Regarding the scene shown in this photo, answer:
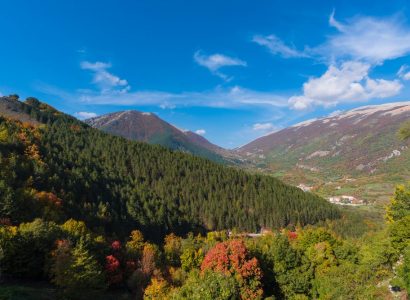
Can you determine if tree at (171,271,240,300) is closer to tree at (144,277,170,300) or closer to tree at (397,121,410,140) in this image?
tree at (144,277,170,300)

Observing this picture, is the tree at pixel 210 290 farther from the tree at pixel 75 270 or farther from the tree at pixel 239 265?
the tree at pixel 75 270

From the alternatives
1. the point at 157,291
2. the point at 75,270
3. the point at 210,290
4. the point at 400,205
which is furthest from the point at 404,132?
the point at 75,270

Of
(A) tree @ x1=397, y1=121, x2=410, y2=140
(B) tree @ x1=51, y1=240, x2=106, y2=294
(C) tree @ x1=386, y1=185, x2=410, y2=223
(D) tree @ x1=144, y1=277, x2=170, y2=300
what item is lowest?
(D) tree @ x1=144, y1=277, x2=170, y2=300

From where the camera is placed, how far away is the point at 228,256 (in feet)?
211

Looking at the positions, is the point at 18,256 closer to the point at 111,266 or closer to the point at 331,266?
the point at 111,266

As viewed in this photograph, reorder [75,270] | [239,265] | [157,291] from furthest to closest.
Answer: [239,265], [75,270], [157,291]

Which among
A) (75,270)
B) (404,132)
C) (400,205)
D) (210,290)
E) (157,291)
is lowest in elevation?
(157,291)

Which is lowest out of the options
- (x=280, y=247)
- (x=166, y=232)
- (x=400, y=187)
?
(x=166, y=232)

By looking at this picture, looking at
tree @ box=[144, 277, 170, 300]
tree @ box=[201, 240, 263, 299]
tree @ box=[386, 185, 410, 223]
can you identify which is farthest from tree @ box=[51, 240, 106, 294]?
tree @ box=[386, 185, 410, 223]

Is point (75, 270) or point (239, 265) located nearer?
point (75, 270)

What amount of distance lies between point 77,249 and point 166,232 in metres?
105

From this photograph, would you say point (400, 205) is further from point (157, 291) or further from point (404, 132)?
point (157, 291)

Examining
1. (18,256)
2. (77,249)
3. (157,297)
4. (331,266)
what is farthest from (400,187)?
(18,256)

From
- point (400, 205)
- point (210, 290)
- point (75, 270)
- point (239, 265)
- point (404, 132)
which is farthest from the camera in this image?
point (400, 205)
